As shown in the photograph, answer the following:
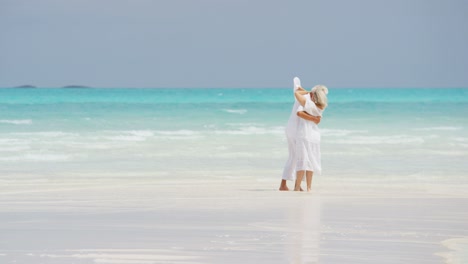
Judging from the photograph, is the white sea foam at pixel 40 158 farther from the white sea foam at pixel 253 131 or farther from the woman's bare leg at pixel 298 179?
the white sea foam at pixel 253 131

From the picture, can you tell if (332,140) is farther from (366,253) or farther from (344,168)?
(366,253)

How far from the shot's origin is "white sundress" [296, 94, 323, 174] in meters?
10.0

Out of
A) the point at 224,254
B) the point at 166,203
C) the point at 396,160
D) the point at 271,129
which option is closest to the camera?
the point at 224,254

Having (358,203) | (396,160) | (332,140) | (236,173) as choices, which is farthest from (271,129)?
(358,203)

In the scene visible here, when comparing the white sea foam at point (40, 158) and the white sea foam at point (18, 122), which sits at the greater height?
the white sea foam at point (18, 122)

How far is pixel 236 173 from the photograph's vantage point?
1282cm

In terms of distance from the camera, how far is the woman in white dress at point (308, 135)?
9.93 meters

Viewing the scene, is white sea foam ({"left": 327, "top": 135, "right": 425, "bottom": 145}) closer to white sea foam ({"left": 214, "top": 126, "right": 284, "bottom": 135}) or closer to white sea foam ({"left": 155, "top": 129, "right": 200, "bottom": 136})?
white sea foam ({"left": 214, "top": 126, "right": 284, "bottom": 135})

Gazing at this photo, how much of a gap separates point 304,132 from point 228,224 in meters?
2.72

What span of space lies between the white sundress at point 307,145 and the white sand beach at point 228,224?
0.98 feet

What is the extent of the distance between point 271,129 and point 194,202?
51.6ft

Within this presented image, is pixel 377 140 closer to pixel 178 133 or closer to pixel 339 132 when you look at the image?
pixel 339 132

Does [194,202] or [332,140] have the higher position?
[332,140]

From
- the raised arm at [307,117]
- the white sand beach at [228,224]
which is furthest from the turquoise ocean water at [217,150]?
the raised arm at [307,117]
